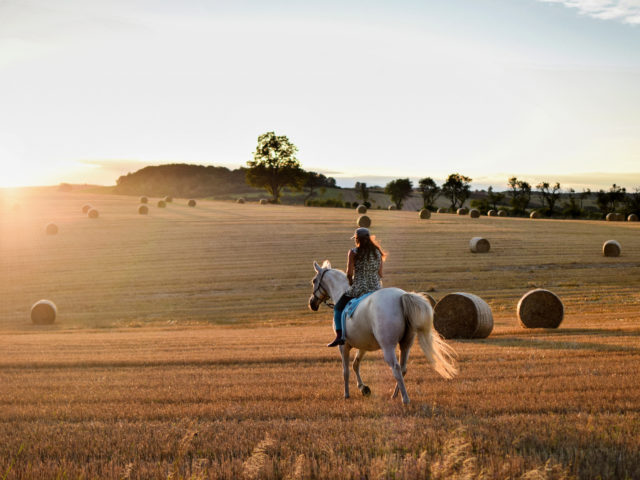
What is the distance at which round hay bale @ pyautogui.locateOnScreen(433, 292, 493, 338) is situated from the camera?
18.4 metres

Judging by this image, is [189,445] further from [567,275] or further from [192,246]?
[192,246]

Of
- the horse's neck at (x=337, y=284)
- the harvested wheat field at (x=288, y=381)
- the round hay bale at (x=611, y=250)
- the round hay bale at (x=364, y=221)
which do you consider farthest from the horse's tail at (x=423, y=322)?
the round hay bale at (x=364, y=221)

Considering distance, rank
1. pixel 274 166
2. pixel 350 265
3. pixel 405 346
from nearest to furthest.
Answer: pixel 405 346, pixel 350 265, pixel 274 166

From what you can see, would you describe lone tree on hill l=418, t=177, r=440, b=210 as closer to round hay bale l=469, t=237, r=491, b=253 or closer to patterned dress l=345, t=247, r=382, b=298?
round hay bale l=469, t=237, r=491, b=253

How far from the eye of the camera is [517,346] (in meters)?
15.6

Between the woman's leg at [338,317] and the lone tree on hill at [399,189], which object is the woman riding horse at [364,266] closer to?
the woman's leg at [338,317]

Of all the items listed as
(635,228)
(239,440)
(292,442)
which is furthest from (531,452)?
(635,228)

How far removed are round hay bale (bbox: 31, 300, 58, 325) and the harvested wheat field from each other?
0.69 meters

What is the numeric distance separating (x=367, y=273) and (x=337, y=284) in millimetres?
771

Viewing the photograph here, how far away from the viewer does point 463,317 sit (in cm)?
1870

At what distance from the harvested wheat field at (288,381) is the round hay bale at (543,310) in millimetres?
845

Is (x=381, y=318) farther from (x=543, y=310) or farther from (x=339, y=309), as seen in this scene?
(x=543, y=310)

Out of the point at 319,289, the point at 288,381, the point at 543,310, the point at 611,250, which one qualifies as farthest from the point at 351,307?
the point at 611,250

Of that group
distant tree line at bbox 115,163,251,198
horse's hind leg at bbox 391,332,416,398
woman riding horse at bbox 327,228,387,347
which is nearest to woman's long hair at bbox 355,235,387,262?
woman riding horse at bbox 327,228,387,347
